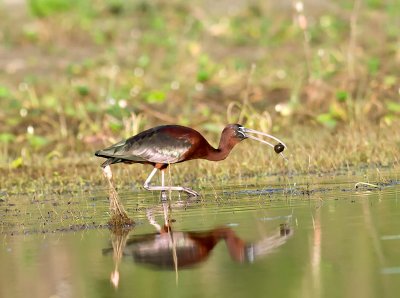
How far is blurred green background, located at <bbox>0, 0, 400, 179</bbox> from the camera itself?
15.4m

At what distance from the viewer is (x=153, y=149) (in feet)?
35.8

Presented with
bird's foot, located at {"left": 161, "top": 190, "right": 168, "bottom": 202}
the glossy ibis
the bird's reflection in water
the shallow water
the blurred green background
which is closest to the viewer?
the shallow water

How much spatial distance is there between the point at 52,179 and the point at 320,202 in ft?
13.3

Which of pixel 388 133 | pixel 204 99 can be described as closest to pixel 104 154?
pixel 388 133

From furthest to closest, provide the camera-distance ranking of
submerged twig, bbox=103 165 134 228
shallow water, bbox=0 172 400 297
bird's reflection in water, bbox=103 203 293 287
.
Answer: submerged twig, bbox=103 165 134 228 < bird's reflection in water, bbox=103 203 293 287 < shallow water, bbox=0 172 400 297

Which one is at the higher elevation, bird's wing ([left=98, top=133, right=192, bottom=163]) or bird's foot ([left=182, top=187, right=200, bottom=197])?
bird's wing ([left=98, top=133, right=192, bottom=163])

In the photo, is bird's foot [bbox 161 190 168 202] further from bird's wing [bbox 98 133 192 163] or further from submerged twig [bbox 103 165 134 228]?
submerged twig [bbox 103 165 134 228]

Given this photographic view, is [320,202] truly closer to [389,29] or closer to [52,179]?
[52,179]

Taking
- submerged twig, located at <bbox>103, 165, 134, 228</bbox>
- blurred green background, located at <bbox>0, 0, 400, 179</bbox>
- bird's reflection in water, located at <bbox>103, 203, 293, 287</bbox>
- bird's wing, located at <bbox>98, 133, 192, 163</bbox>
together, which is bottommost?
bird's reflection in water, located at <bbox>103, 203, 293, 287</bbox>

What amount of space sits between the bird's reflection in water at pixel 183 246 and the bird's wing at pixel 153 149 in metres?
2.28

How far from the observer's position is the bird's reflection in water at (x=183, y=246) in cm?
721

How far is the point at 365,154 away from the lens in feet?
41.2

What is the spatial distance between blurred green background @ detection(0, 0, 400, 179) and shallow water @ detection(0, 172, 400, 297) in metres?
2.55

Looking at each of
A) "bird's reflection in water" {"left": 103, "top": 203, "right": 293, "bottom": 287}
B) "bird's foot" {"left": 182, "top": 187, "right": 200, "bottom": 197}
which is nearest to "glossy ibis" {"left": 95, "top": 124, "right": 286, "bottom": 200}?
"bird's foot" {"left": 182, "top": 187, "right": 200, "bottom": 197}
